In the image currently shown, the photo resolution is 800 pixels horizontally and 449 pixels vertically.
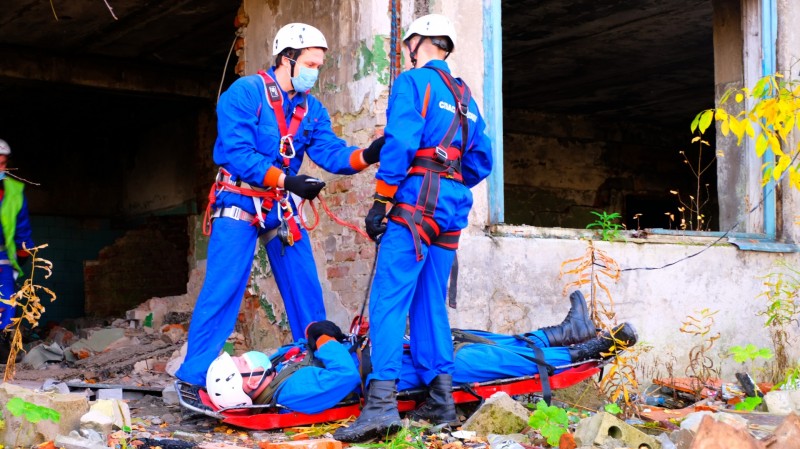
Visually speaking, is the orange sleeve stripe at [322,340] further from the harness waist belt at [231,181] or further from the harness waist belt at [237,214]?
the harness waist belt at [231,181]

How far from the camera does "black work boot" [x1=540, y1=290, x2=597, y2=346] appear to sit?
18.5ft

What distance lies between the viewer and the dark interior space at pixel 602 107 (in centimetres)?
1053

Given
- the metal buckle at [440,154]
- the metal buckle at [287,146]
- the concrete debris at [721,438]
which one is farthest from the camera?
the metal buckle at [287,146]

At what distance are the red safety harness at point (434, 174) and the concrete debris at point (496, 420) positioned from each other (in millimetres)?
828

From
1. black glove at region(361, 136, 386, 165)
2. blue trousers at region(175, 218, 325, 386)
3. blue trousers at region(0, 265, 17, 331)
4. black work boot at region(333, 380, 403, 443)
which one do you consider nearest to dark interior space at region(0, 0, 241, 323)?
blue trousers at region(0, 265, 17, 331)

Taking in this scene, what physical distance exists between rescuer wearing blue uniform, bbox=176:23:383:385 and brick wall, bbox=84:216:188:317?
28.5 ft

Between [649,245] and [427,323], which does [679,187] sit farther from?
[427,323]

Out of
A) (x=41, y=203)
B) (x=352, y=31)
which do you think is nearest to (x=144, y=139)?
(x=41, y=203)

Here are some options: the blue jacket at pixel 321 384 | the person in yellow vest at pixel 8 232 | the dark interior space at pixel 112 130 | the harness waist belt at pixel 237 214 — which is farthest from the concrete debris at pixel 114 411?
the dark interior space at pixel 112 130

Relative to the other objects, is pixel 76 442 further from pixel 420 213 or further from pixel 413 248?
pixel 420 213

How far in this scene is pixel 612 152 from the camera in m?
15.4

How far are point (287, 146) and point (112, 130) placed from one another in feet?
35.8

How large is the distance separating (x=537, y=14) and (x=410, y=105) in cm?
534

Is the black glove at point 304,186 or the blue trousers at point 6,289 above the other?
the black glove at point 304,186
